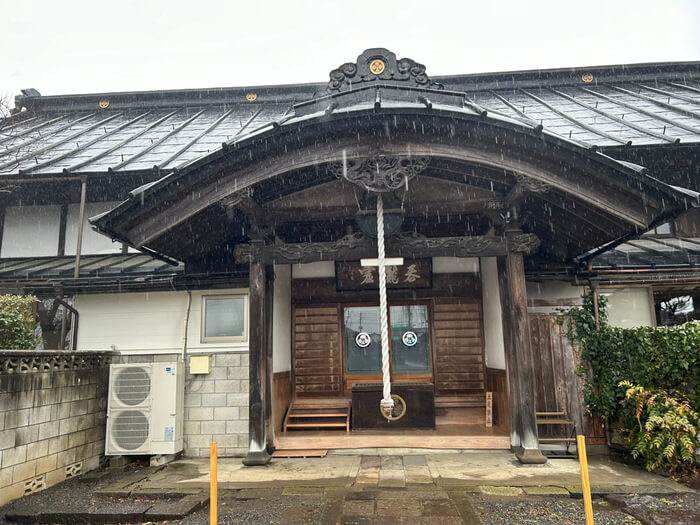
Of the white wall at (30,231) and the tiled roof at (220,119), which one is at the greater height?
the tiled roof at (220,119)

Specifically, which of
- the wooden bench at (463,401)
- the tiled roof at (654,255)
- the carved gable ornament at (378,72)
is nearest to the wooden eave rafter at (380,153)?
the carved gable ornament at (378,72)

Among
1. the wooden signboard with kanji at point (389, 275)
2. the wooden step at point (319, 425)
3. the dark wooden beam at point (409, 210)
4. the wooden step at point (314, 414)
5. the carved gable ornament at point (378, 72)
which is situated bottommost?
the wooden step at point (319, 425)

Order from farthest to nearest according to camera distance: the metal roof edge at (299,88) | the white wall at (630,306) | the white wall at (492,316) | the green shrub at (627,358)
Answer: the metal roof edge at (299,88)
the white wall at (630,306)
the white wall at (492,316)
the green shrub at (627,358)

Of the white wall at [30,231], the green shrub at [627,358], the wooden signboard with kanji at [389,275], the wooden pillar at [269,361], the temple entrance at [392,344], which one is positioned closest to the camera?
the green shrub at [627,358]

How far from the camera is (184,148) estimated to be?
1073 centimetres

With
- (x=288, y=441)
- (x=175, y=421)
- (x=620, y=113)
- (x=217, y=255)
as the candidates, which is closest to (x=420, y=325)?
(x=288, y=441)

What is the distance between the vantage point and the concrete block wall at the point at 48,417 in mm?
5594

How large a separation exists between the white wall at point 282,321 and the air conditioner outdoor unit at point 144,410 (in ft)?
5.45

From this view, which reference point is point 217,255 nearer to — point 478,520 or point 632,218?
point 478,520

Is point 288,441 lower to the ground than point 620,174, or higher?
lower

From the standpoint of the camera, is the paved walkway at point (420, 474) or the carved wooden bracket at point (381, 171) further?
the carved wooden bracket at point (381, 171)

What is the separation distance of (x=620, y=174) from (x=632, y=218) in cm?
55

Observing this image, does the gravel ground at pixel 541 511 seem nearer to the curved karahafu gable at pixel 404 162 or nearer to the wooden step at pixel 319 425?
the curved karahafu gable at pixel 404 162

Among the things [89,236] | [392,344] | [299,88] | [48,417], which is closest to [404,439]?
[392,344]
